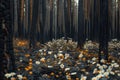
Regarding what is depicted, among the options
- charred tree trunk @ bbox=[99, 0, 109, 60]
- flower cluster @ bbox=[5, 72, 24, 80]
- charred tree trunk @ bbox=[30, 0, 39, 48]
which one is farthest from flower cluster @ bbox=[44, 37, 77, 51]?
flower cluster @ bbox=[5, 72, 24, 80]

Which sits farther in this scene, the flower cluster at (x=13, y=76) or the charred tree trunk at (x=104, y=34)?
the charred tree trunk at (x=104, y=34)

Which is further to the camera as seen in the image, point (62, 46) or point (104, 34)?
point (62, 46)

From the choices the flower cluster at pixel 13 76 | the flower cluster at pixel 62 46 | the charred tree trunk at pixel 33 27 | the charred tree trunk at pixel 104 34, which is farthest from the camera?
the charred tree trunk at pixel 33 27

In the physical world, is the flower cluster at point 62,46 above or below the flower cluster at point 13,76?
below

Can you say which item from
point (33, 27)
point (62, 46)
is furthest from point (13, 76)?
point (62, 46)

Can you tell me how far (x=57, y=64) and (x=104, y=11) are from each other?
107 inches

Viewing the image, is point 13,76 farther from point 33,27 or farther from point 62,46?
point 62,46

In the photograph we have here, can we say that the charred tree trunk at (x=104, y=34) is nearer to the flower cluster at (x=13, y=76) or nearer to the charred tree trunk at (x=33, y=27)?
the flower cluster at (x=13, y=76)

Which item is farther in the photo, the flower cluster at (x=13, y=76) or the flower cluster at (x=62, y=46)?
the flower cluster at (x=62, y=46)

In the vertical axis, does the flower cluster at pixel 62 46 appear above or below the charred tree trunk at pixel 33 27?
below

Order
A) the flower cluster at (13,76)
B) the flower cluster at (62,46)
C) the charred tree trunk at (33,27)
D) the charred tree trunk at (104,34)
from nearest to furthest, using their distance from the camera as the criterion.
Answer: the flower cluster at (13,76) → the charred tree trunk at (104,34) → the flower cluster at (62,46) → the charred tree trunk at (33,27)

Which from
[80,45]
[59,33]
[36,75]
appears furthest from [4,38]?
[59,33]

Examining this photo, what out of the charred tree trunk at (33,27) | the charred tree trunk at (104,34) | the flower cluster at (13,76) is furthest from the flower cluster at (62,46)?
the flower cluster at (13,76)

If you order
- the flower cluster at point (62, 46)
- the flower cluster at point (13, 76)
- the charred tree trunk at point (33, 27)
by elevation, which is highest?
the charred tree trunk at point (33, 27)
